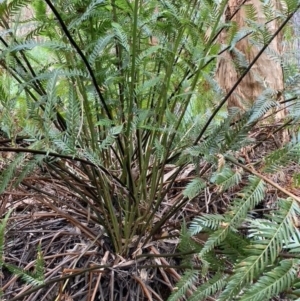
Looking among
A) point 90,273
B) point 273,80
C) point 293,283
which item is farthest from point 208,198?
point 273,80

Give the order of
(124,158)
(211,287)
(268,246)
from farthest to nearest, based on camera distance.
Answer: (124,158) < (211,287) < (268,246)

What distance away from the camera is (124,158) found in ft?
2.27

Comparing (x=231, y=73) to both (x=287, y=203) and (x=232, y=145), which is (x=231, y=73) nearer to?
(x=232, y=145)

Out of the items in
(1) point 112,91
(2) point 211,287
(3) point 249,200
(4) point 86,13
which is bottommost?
(2) point 211,287

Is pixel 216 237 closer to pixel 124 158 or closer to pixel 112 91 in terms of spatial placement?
pixel 124 158

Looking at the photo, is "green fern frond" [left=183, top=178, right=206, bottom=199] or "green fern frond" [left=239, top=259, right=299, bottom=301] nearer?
"green fern frond" [left=239, top=259, right=299, bottom=301]

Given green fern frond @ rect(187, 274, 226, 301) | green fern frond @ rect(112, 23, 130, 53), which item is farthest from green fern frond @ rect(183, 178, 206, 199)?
green fern frond @ rect(112, 23, 130, 53)

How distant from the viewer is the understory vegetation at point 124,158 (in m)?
0.56

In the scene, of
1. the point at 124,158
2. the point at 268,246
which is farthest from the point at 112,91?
the point at 268,246

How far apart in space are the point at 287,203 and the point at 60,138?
32 cm

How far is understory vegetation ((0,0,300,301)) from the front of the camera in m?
0.56

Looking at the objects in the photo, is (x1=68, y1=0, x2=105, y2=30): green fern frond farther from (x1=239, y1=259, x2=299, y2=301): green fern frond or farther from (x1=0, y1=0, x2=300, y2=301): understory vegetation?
(x1=239, y1=259, x2=299, y2=301): green fern frond

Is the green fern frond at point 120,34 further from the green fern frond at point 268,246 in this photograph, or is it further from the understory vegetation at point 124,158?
the green fern frond at point 268,246

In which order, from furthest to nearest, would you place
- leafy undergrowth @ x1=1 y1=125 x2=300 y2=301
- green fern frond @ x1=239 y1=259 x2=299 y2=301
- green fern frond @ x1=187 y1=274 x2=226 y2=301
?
leafy undergrowth @ x1=1 y1=125 x2=300 y2=301 → green fern frond @ x1=187 y1=274 x2=226 y2=301 → green fern frond @ x1=239 y1=259 x2=299 y2=301
